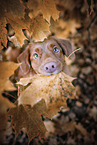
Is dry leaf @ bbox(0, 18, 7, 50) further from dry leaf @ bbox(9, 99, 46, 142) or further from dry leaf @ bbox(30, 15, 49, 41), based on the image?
dry leaf @ bbox(9, 99, 46, 142)

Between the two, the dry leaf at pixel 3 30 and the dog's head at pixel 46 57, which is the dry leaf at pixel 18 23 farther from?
the dog's head at pixel 46 57

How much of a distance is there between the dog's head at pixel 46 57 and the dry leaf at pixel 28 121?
0.34 meters

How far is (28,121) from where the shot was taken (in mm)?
824

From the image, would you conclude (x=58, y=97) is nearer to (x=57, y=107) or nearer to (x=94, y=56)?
(x=57, y=107)

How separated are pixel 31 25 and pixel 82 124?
2.14 meters

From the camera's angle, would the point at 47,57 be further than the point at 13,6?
Yes

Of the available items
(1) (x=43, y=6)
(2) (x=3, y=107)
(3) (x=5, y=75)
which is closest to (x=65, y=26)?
(1) (x=43, y=6)

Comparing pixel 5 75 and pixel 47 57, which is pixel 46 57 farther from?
pixel 5 75

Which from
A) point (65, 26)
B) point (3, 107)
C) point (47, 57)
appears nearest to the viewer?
point (3, 107)

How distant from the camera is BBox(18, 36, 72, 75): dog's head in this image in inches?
35.6

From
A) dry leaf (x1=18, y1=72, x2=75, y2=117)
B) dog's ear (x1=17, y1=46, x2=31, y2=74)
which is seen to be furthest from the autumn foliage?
dog's ear (x1=17, y1=46, x2=31, y2=74)

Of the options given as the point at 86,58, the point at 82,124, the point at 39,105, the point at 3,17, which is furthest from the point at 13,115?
the point at 86,58

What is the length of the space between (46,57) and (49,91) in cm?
30

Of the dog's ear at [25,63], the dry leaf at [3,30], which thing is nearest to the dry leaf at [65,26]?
the dog's ear at [25,63]
